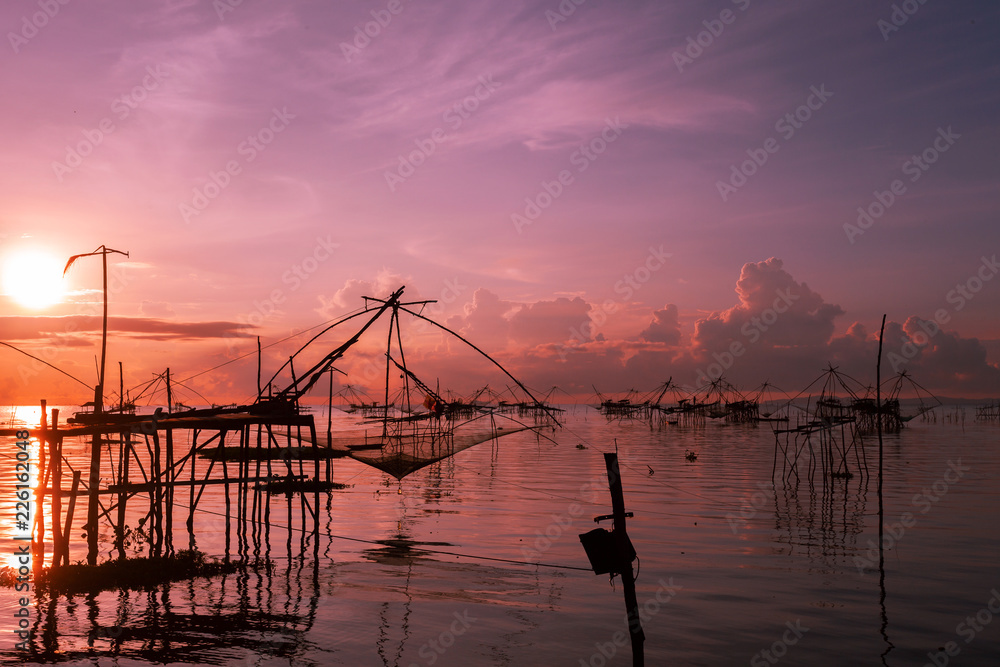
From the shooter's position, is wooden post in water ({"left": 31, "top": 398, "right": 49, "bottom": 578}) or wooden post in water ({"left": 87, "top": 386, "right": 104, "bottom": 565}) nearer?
wooden post in water ({"left": 31, "top": 398, "right": 49, "bottom": 578})

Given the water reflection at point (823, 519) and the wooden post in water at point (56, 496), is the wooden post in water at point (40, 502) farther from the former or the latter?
the water reflection at point (823, 519)

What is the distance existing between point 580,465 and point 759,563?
23.4 m

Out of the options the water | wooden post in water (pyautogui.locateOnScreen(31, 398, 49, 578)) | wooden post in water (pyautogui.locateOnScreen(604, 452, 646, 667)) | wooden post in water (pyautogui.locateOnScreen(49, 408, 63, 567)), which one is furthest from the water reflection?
wooden post in water (pyautogui.locateOnScreen(31, 398, 49, 578))

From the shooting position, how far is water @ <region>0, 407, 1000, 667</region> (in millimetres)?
10820

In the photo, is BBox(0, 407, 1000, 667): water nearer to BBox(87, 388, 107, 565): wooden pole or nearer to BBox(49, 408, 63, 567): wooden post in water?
BBox(49, 408, 63, 567): wooden post in water

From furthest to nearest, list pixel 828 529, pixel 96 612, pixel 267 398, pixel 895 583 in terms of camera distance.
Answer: pixel 828 529, pixel 267 398, pixel 895 583, pixel 96 612

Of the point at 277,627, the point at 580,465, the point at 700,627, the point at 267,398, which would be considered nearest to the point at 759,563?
the point at 700,627

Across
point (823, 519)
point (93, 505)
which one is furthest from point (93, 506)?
point (823, 519)

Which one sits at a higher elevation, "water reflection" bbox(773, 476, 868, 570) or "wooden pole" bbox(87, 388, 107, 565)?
"wooden pole" bbox(87, 388, 107, 565)

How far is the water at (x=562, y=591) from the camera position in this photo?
35.5 feet

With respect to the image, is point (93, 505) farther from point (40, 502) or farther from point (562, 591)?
point (562, 591)

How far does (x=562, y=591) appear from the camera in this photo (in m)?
14.1

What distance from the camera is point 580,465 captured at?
39.6 m

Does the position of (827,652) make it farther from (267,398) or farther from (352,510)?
(352,510)
